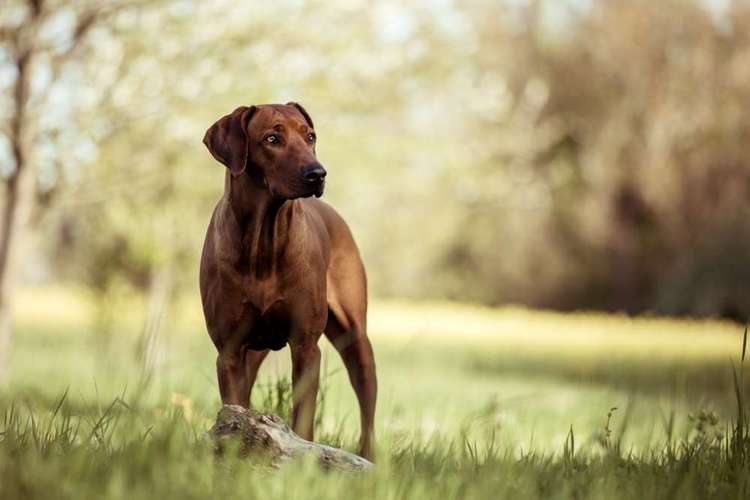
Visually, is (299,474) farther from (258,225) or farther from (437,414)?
(437,414)

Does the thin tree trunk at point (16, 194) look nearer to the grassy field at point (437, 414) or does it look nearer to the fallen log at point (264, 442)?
the grassy field at point (437, 414)

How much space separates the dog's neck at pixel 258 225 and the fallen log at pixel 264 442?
80cm

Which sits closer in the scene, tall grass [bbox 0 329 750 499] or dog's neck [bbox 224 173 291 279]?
tall grass [bbox 0 329 750 499]

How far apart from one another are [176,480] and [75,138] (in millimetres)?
6741

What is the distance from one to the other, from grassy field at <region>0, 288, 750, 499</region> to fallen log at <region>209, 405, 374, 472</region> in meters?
0.08

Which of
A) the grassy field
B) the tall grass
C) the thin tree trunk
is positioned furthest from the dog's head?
the thin tree trunk

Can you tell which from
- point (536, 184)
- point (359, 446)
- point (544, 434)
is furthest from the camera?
point (536, 184)

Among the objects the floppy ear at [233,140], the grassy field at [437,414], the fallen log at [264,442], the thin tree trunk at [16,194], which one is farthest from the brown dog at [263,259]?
the thin tree trunk at [16,194]

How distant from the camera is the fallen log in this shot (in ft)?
11.3

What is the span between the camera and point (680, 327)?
19641mm

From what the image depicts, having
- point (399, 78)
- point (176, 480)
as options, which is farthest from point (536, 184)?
point (176, 480)

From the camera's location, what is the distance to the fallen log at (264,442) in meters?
3.44

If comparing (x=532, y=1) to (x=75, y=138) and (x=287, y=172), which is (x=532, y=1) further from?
(x=287, y=172)

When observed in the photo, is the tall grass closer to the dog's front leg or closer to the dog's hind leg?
the dog's front leg
